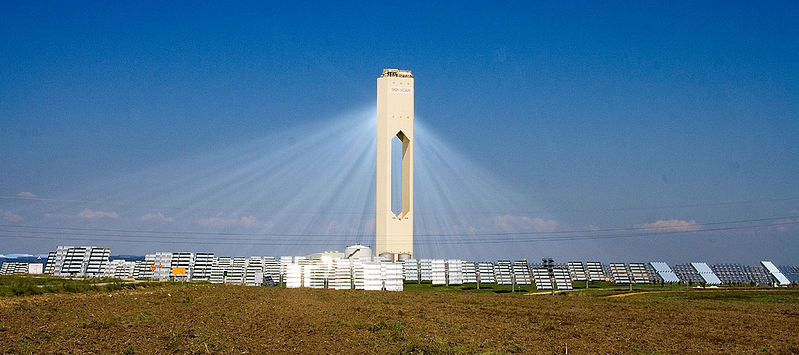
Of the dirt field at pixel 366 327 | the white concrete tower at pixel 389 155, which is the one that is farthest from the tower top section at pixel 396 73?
the dirt field at pixel 366 327

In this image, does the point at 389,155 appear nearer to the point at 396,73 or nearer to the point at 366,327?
the point at 396,73

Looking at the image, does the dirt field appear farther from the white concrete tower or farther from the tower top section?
the tower top section

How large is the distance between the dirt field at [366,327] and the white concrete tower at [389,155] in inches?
1757

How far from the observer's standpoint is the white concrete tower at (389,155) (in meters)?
71.7

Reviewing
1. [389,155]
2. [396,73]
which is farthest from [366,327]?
[396,73]

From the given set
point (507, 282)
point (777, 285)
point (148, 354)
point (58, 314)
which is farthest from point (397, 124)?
point (148, 354)

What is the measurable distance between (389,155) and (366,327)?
5598cm

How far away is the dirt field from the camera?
1373 centimetres

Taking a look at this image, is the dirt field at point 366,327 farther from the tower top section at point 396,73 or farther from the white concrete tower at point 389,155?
the tower top section at point 396,73

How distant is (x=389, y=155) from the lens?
73000 mm

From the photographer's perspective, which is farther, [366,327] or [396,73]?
[396,73]

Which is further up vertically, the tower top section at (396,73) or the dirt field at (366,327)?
the tower top section at (396,73)

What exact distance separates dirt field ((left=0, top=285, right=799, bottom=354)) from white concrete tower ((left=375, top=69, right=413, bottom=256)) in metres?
44.6

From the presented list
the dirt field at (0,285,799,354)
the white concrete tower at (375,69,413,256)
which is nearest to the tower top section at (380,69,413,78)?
the white concrete tower at (375,69,413,256)
